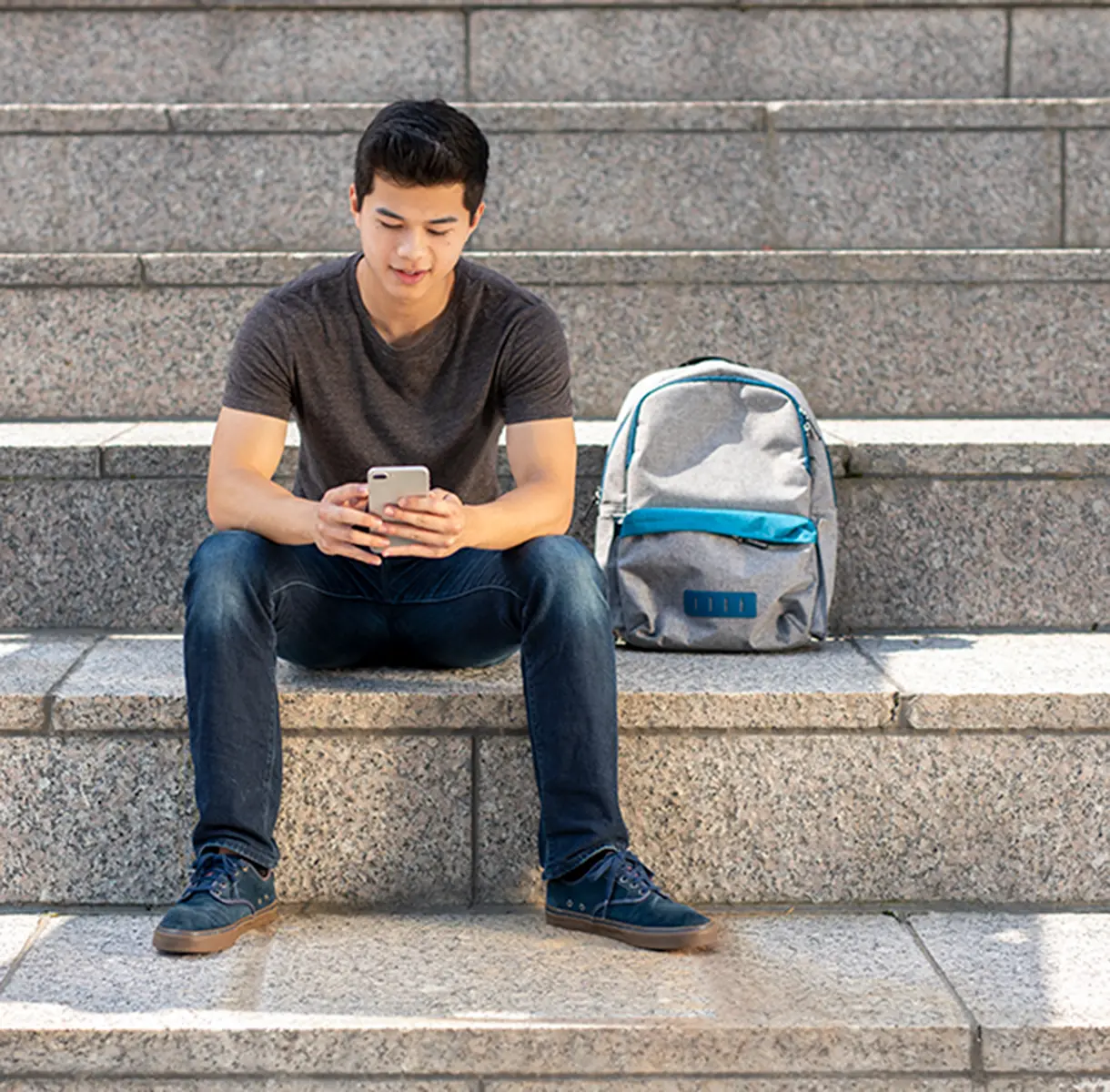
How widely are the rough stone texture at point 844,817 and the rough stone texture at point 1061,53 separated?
2923mm

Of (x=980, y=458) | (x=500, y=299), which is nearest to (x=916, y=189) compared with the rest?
(x=980, y=458)

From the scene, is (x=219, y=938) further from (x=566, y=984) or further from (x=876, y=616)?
(x=876, y=616)

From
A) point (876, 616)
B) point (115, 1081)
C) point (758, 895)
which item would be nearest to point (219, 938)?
point (115, 1081)

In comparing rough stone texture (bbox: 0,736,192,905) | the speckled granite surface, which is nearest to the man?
the speckled granite surface

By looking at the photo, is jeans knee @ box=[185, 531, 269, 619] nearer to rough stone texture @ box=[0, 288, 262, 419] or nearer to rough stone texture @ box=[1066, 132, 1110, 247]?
rough stone texture @ box=[0, 288, 262, 419]

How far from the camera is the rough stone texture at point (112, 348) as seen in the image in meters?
3.98

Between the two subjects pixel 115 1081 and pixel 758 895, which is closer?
pixel 115 1081

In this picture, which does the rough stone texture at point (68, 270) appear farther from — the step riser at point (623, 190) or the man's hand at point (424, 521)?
the man's hand at point (424, 521)

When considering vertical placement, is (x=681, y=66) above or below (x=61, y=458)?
above

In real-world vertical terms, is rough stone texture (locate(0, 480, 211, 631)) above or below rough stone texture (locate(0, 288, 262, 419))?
below

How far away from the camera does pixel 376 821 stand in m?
2.95

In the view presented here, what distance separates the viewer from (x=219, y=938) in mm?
2631

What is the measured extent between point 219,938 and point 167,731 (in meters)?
0.45

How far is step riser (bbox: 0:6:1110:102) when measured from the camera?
508 centimetres
